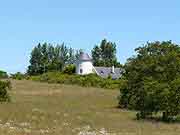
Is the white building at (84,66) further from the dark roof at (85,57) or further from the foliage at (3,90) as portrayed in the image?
the foliage at (3,90)

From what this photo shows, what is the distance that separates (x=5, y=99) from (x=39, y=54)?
14474cm

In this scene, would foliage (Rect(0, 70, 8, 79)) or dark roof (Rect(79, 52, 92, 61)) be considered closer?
foliage (Rect(0, 70, 8, 79))

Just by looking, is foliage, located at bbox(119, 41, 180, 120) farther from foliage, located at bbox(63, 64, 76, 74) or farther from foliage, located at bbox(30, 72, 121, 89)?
foliage, located at bbox(63, 64, 76, 74)

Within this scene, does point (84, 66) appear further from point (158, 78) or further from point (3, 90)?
point (158, 78)

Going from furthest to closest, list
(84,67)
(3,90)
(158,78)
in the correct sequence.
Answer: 1. (84,67)
2. (3,90)
3. (158,78)

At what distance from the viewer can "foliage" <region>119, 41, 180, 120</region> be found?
4584 cm


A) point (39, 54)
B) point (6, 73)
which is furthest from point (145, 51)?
point (39, 54)

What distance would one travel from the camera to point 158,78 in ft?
156

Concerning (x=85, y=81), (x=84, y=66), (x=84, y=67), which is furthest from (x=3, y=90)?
(x=84, y=66)

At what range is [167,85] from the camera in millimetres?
45969

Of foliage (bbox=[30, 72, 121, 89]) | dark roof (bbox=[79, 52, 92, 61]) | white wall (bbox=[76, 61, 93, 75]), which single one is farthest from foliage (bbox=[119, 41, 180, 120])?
dark roof (bbox=[79, 52, 92, 61])

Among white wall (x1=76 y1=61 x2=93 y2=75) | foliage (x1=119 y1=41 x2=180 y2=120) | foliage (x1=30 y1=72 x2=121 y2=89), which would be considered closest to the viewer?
foliage (x1=119 y1=41 x2=180 y2=120)

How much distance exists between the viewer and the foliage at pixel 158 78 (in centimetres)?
4584

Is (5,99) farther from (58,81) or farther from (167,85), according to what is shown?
(58,81)
